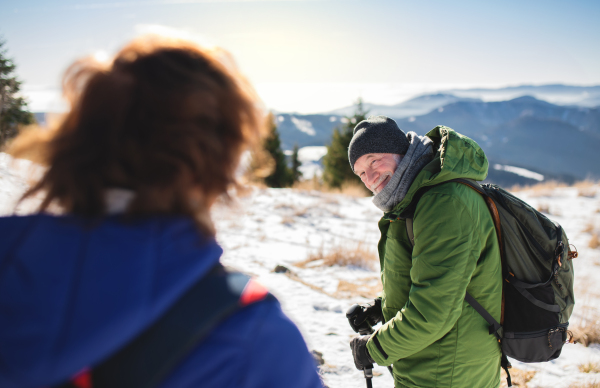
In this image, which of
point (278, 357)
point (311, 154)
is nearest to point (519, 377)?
point (278, 357)

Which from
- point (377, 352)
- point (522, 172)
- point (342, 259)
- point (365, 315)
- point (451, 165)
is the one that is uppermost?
point (451, 165)

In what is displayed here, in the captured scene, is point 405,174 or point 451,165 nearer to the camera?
point 451,165

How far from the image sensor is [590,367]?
267 cm

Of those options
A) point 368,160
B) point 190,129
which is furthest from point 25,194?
point 368,160

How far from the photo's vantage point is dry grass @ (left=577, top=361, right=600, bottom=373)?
2.65 metres

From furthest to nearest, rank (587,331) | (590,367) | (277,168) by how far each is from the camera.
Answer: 1. (277,168)
2. (587,331)
3. (590,367)

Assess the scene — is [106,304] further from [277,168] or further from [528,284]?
[277,168]

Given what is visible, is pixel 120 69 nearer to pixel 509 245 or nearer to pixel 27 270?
pixel 27 270

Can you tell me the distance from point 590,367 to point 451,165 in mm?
2678

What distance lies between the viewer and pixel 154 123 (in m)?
0.59

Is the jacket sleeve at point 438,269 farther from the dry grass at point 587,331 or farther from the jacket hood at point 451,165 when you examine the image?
the dry grass at point 587,331

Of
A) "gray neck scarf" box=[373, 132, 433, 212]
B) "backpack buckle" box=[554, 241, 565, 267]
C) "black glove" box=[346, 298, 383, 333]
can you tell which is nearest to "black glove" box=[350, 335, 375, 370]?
"black glove" box=[346, 298, 383, 333]

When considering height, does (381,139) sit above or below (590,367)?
above

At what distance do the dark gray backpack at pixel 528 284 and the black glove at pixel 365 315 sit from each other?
0.64m
